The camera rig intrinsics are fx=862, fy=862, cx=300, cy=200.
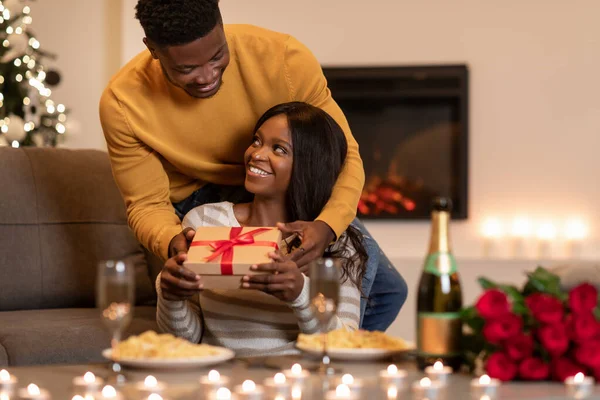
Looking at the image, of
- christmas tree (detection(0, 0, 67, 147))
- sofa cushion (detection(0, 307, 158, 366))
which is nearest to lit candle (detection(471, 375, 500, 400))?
sofa cushion (detection(0, 307, 158, 366))

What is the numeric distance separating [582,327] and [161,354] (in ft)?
2.21

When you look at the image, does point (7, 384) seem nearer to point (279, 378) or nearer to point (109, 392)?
point (109, 392)

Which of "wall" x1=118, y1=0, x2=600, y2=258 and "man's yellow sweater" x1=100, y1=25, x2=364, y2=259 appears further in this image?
"wall" x1=118, y1=0, x2=600, y2=258

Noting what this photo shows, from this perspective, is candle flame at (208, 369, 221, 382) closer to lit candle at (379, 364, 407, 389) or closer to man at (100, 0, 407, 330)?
lit candle at (379, 364, 407, 389)

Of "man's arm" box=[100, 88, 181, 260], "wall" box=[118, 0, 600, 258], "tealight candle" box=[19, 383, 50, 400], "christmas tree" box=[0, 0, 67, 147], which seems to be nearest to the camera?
"tealight candle" box=[19, 383, 50, 400]

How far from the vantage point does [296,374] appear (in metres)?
1.35

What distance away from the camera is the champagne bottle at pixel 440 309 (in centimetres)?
144

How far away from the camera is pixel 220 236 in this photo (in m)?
1.80

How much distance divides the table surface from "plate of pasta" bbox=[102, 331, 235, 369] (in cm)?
2

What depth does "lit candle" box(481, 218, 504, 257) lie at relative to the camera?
545 cm

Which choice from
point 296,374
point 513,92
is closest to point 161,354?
point 296,374

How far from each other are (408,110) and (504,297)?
4.37m

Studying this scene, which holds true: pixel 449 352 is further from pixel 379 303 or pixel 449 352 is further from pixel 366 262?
pixel 379 303

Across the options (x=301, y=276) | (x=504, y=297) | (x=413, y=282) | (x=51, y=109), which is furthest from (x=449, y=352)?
(x=51, y=109)
